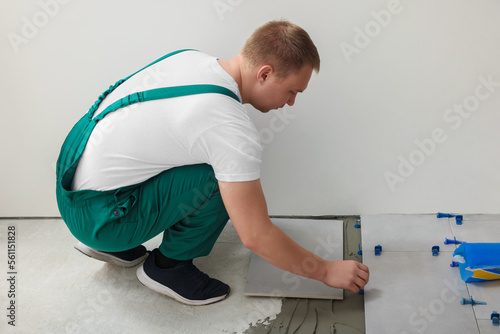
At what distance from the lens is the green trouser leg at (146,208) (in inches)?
66.4

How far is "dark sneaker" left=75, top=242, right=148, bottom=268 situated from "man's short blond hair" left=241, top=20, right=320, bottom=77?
92cm

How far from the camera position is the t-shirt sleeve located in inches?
56.6

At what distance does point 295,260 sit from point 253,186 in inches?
11.4

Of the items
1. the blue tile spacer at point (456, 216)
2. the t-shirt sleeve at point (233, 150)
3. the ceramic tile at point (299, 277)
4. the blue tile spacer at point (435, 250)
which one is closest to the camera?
the t-shirt sleeve at point (233, 150)

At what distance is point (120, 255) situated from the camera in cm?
202

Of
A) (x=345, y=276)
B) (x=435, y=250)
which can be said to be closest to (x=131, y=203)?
(x=345, y=276)

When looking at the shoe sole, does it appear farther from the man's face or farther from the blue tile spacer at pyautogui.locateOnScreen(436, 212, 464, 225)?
the blue tile spacer at pyautogui.locateOnScreen(436, 212, 464, 225)

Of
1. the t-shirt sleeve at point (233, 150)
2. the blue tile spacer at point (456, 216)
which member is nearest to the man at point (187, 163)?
the t-shirt sleeve at point (233, 150)

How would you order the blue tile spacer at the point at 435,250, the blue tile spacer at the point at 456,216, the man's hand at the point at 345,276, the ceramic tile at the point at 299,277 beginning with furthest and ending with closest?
the blue tile spacer at the point at 456,216 < the blue tile spacer at the point at 435,250 < the ceramic tile at the point at 299,277 < the man's hand at the point at 345,276

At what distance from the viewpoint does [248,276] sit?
1.92 metres

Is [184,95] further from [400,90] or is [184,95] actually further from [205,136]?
[400,90]

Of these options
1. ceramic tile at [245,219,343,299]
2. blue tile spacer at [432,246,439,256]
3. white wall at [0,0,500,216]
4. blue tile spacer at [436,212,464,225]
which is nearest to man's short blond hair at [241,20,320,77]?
white wall at [0,0,500,216]

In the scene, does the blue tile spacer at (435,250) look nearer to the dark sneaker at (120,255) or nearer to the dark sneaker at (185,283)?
the dark sneaker at (185,283)

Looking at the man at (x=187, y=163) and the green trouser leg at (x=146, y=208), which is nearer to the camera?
the man at (x=187, y=163)
